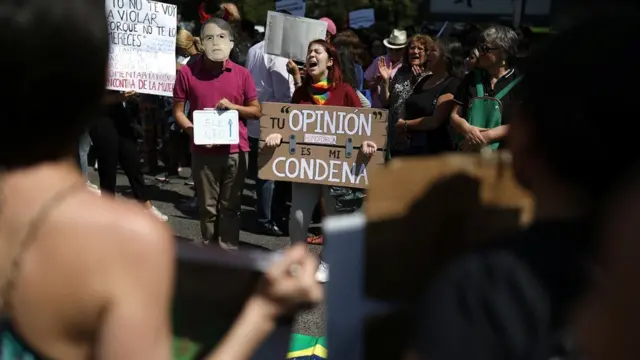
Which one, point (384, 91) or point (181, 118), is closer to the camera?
point (181, 118)

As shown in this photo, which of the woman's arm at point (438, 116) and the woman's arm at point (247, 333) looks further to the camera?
the woman's arm at point (438, 116)

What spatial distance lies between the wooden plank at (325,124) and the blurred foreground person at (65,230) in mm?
3705

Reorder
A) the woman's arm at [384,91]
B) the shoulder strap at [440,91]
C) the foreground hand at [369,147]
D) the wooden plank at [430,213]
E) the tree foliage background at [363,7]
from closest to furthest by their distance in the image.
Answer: the wooden plank at [430,213] < the foreground hand at [369,147] < the shoulder strap at [440,91] < the woman's arm at [384,91] < the tree foliage background at [363,7]

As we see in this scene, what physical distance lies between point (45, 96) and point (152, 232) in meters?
0.23

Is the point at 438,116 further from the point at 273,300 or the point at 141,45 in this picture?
the point at 273,300

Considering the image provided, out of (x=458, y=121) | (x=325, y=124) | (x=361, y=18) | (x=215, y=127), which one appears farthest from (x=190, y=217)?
(x=361, y=18)

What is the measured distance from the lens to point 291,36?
6.33 m

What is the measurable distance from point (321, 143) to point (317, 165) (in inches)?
5.5

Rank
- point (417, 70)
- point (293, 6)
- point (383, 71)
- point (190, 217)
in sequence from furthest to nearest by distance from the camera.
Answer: point (293, 6)
point (383, 71)
point (190, 217)
point (417, 70)

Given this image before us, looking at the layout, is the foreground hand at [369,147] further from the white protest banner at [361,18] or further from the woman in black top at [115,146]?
the white protest banner at [361,18]

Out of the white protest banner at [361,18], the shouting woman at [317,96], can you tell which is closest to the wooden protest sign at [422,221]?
the shouting woman at [317,96]

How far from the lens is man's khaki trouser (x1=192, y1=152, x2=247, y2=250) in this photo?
5.27 m

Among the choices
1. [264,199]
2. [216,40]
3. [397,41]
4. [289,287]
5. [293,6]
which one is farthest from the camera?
[397,41]

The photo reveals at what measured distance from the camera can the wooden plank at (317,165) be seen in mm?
4832
